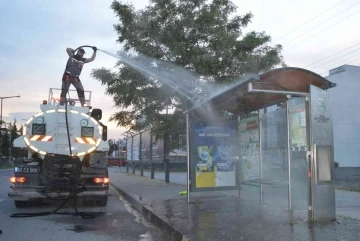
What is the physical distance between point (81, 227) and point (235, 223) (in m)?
3.26

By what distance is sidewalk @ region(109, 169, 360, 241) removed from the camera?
680cm

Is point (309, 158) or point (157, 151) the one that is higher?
point (157, 151)

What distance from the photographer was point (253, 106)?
1101 centimetres

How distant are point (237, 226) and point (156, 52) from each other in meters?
8.19

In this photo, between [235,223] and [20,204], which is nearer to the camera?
[235,223]

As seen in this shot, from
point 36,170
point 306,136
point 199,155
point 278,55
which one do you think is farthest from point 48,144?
point 278,55

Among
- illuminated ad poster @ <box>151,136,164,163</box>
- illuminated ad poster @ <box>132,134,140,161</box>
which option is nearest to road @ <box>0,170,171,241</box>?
illuminated ad poster @ <box>151,136,164,163</box>

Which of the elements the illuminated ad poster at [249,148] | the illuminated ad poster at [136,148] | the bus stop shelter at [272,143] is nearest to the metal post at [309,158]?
the bus stop shelter at [272,143]

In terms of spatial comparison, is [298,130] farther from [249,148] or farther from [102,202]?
[102,202]

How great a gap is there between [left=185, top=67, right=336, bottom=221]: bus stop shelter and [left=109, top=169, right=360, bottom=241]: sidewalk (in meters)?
0.45

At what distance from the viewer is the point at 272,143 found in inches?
430

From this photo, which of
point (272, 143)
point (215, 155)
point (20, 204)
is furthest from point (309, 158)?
point (20, 204)

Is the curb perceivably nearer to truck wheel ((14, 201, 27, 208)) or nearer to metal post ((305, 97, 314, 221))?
metal post ((305, 97, 314, 221))

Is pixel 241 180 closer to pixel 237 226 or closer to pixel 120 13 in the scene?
pixel 237 226
